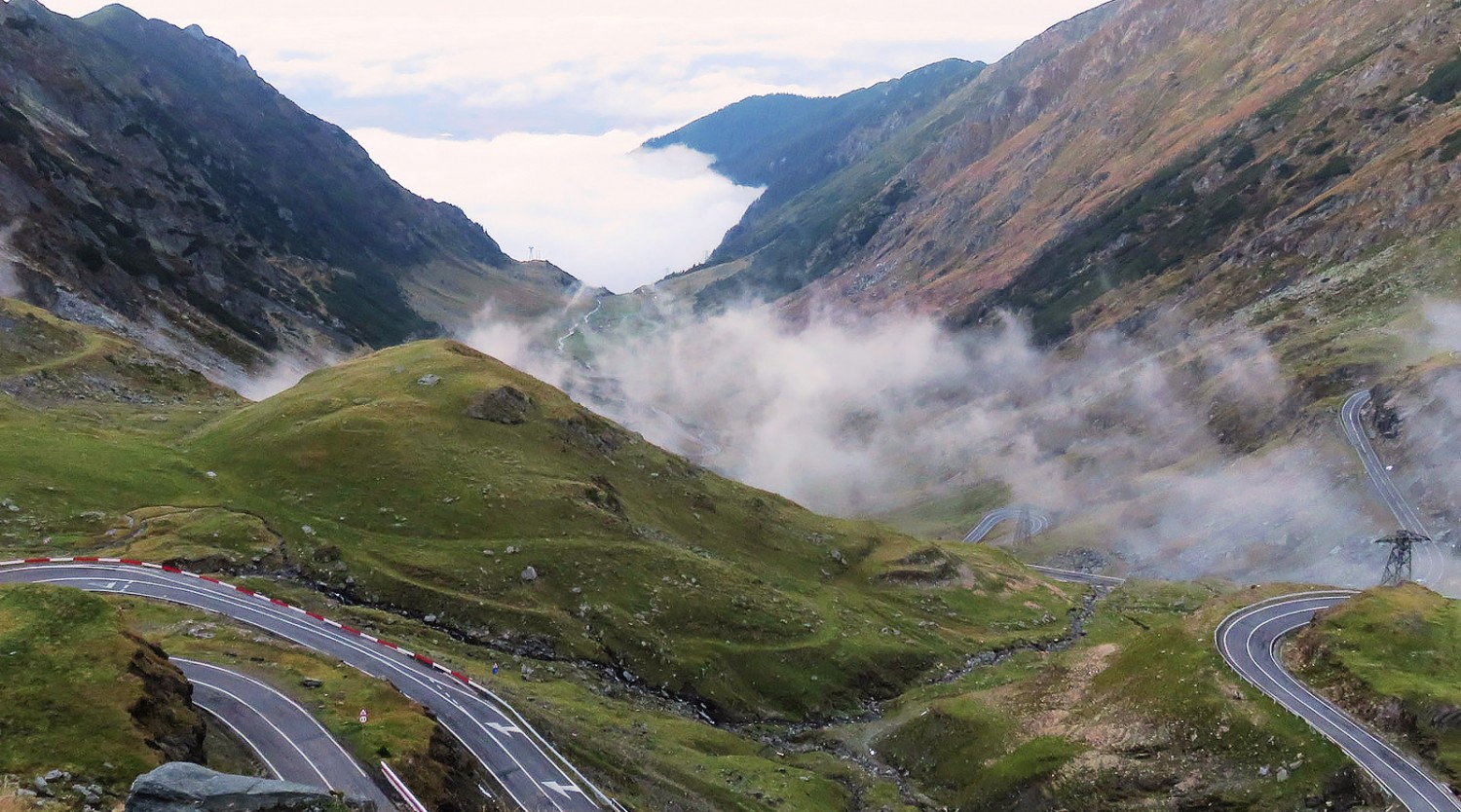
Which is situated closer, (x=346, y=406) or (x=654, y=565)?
(x=654, y=565)

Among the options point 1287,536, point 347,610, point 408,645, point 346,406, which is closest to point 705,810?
point 408,645

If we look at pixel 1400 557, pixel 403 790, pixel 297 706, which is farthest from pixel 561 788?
pixel 1400 557

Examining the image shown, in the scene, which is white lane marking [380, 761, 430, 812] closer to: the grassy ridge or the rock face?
the rock face

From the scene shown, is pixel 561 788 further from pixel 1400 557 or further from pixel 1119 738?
pixel 1400 557

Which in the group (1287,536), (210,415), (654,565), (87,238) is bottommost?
(1287,536)

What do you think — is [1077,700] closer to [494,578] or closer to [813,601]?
[813,601]

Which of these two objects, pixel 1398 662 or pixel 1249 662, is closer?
pixel 1398 662

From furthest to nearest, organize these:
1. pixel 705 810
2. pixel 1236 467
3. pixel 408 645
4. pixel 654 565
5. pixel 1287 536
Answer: pixel 1236 467 → pixel 1287 536 → pixel 654 565 → pixel 408 645 → pixel 705 810

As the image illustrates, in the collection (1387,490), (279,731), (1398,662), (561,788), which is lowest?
(1398,662)
